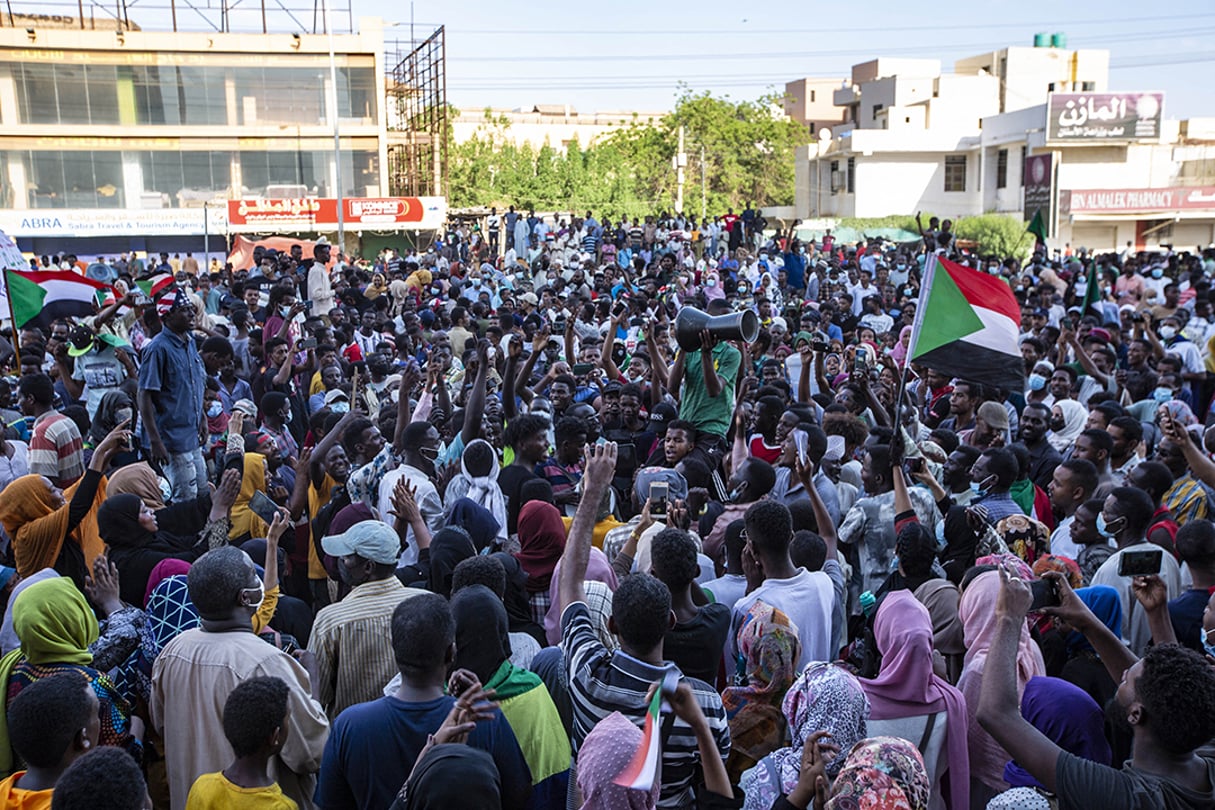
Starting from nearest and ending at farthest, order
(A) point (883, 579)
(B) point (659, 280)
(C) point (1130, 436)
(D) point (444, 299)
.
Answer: (A) point (883, 579)
(C) point (1130, 436)
(D) point (444, 299)
(B) point (659, 280)

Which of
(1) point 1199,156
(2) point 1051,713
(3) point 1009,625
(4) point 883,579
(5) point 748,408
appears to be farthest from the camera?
(1) point 1199,156

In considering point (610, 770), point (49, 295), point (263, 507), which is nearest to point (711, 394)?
point (263, 507)

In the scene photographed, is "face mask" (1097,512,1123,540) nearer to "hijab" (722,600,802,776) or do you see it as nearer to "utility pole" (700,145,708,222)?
"hijab" (722,600,802,776)

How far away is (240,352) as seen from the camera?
10.4 metres

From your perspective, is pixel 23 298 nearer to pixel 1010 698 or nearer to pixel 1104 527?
pixel 1104 527

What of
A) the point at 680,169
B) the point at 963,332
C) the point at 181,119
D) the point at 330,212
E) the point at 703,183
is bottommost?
→ the point at 963,332

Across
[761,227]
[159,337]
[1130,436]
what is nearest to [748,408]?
[1130,436]

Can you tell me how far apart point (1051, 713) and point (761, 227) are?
23.6 metres

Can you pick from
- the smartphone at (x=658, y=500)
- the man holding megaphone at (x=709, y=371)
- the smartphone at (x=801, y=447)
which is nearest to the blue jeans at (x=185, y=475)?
the man holding megaphone at (x=709, y=371)

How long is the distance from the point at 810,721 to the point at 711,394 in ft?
15.7

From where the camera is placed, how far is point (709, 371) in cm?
765

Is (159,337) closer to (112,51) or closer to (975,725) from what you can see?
(975,725)

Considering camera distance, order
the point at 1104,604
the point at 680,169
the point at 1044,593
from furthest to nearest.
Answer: the point at 680,169 < the point at 1104,604 < the point at 1044,593

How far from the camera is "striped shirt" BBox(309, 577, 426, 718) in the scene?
3.86 metres
